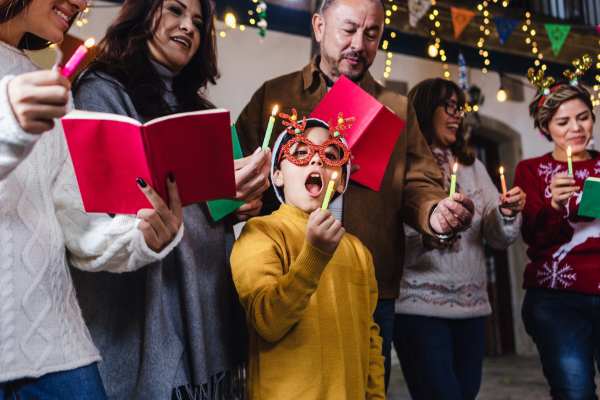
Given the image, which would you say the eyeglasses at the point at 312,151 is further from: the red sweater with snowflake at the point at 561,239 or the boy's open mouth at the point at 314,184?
the red sweater with snowflake at the point at 561,239

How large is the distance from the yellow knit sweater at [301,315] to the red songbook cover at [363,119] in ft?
1.02

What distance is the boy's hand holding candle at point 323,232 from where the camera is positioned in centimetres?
137

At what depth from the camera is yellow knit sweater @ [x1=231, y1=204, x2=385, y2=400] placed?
143 cm

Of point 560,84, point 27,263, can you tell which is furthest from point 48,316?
point 560,84

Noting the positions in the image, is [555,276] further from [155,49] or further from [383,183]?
[155,49]

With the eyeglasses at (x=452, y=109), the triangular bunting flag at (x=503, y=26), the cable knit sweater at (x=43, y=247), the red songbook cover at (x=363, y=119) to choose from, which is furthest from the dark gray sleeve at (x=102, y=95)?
the triangular bunting flag at (x=503, y=26)

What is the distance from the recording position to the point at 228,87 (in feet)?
16.0

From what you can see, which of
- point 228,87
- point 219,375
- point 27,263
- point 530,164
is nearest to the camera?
point 27,263

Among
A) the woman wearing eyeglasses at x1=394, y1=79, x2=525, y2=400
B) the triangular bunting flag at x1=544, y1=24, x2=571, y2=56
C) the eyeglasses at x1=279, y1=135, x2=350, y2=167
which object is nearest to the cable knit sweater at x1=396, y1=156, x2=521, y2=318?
the woman wearing eyeglasses at x1=394, y1=79, x2=525, y2=400

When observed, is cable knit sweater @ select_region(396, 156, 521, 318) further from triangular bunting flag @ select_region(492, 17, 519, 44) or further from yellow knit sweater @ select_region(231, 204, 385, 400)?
triangular bunting flag @ select_region(492, 17, 519, 44)

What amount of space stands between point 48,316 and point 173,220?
27cm

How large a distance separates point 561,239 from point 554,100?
566mm

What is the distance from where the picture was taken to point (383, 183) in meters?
2.09

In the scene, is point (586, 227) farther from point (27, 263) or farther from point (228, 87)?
point (228, 87)
